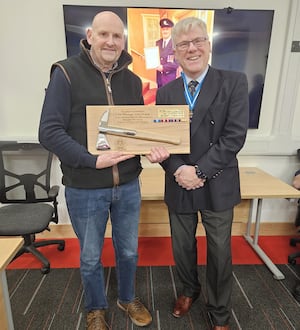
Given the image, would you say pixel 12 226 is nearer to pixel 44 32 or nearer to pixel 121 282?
pixel 121 282

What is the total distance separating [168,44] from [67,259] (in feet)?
6.70

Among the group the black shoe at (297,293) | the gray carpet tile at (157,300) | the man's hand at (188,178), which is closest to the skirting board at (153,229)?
the gray carpet tile at (157,300)

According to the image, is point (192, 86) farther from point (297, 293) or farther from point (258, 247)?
point (258, 247)

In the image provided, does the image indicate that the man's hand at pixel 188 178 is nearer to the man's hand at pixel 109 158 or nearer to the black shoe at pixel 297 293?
the man's hand at pixel 109 158

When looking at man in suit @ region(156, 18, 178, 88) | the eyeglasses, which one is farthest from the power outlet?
the eyeglasses

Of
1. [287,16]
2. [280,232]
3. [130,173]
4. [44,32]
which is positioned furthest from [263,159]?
[44,32]

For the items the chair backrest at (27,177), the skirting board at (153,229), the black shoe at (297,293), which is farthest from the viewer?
the skirting board at (153,229)

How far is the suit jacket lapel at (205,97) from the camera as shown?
1287 mm

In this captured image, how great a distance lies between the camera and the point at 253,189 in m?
2.03

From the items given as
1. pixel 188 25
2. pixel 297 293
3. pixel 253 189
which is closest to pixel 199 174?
pixel 188 25

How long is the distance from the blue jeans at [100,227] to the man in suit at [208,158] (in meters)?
0.25

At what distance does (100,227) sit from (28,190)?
1192 millimetres

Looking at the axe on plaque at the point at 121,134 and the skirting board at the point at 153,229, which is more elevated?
the axe on plaque at the point at 121,134

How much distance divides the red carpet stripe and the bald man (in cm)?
82
